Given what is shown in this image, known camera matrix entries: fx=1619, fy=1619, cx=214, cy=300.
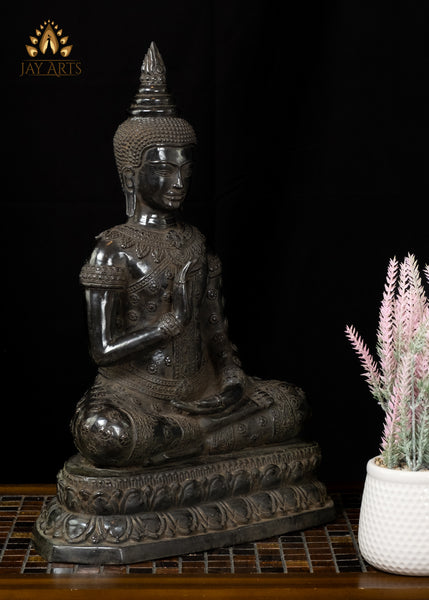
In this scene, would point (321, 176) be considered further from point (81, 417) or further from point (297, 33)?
point (81, 417)

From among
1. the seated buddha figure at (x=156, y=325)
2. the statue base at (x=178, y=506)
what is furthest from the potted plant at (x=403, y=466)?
the seated buddha figure at (x=156, y=325)

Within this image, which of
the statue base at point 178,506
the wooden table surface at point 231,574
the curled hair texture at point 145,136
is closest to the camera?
the wooden table surface at point 231,574

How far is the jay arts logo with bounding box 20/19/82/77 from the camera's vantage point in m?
4.02

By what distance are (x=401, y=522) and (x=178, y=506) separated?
0.49m

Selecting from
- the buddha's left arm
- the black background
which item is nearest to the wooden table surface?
the buddha's left arm

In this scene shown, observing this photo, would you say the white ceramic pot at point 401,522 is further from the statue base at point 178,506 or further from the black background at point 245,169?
the black background at point 245,169

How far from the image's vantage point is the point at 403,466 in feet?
10.9

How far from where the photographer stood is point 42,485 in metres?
3.87

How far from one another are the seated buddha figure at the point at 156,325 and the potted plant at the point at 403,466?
0.39 meters

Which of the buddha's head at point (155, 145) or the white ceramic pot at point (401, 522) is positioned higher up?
the buddha's head at point (155, 145)

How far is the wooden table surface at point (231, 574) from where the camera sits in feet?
10.5

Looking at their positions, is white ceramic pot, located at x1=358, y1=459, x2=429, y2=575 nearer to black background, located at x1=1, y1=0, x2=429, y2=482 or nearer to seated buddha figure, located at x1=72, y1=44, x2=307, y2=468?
seated buddha figure, located at x1=72, y1=44, x2=307, y2=468

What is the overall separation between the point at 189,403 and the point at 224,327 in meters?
0.23

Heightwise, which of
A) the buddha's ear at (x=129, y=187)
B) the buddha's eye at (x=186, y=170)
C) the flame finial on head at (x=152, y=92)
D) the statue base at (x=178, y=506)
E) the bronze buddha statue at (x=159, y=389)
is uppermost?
the flame finial on head at (x=152, y=92)
